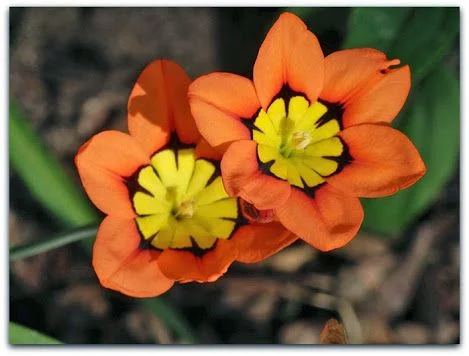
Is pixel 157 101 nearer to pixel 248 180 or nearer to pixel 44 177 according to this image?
pixel 248 180

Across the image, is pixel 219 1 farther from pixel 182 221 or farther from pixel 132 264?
pixel 132 264

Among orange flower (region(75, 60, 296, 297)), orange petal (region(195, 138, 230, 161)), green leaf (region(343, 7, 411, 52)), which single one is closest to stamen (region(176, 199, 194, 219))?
orange flower (region(75, 60, 296, 297))

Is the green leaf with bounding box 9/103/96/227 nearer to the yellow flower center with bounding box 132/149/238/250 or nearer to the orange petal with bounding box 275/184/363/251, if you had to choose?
the yellow flower center with bounding box 132/149/238/250

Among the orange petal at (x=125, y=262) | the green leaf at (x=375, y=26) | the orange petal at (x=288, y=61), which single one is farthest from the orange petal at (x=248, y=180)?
the green leaf at (x=375, y=26)

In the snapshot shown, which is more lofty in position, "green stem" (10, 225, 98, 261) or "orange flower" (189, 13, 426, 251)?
"orange flower" (189, 13, 426, 251)

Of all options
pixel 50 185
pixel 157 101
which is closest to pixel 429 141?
pixel 157 101

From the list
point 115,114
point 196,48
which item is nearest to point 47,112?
point 115,114

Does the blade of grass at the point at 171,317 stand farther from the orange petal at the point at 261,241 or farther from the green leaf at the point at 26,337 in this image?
the orange petal at the point at 261,241
